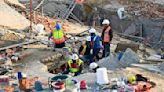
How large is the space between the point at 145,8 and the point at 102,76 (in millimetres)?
9430

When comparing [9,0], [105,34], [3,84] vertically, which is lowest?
[3,84]

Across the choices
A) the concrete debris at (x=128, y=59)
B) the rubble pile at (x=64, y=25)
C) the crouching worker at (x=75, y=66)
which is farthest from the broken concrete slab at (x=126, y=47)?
the rubble pile at (x=64, y=25)

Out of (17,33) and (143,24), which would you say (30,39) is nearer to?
(17,33)

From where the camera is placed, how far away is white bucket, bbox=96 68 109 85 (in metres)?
11.7

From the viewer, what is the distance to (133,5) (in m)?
21.3

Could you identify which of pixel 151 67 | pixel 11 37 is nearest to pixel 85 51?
pixel 151 67

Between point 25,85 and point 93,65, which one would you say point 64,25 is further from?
point 25,85

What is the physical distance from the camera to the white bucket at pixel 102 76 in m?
11.7

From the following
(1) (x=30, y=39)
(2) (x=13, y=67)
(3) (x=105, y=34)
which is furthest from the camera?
(1) (x=30, y=39)

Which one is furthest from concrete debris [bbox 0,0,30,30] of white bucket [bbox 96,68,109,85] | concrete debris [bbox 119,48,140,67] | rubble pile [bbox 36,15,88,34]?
white bucket [bbox 96,68,109,85]

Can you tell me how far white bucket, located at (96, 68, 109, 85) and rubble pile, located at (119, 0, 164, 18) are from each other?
8.46 metres

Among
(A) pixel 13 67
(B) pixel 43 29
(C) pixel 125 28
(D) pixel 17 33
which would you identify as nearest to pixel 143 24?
(C) pixel 125 28

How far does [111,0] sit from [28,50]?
7.63 metres

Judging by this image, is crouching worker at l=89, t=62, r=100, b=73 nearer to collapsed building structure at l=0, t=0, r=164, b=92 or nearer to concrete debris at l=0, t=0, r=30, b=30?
collapsed building structure at l=0, t=0, r=164, b=92
